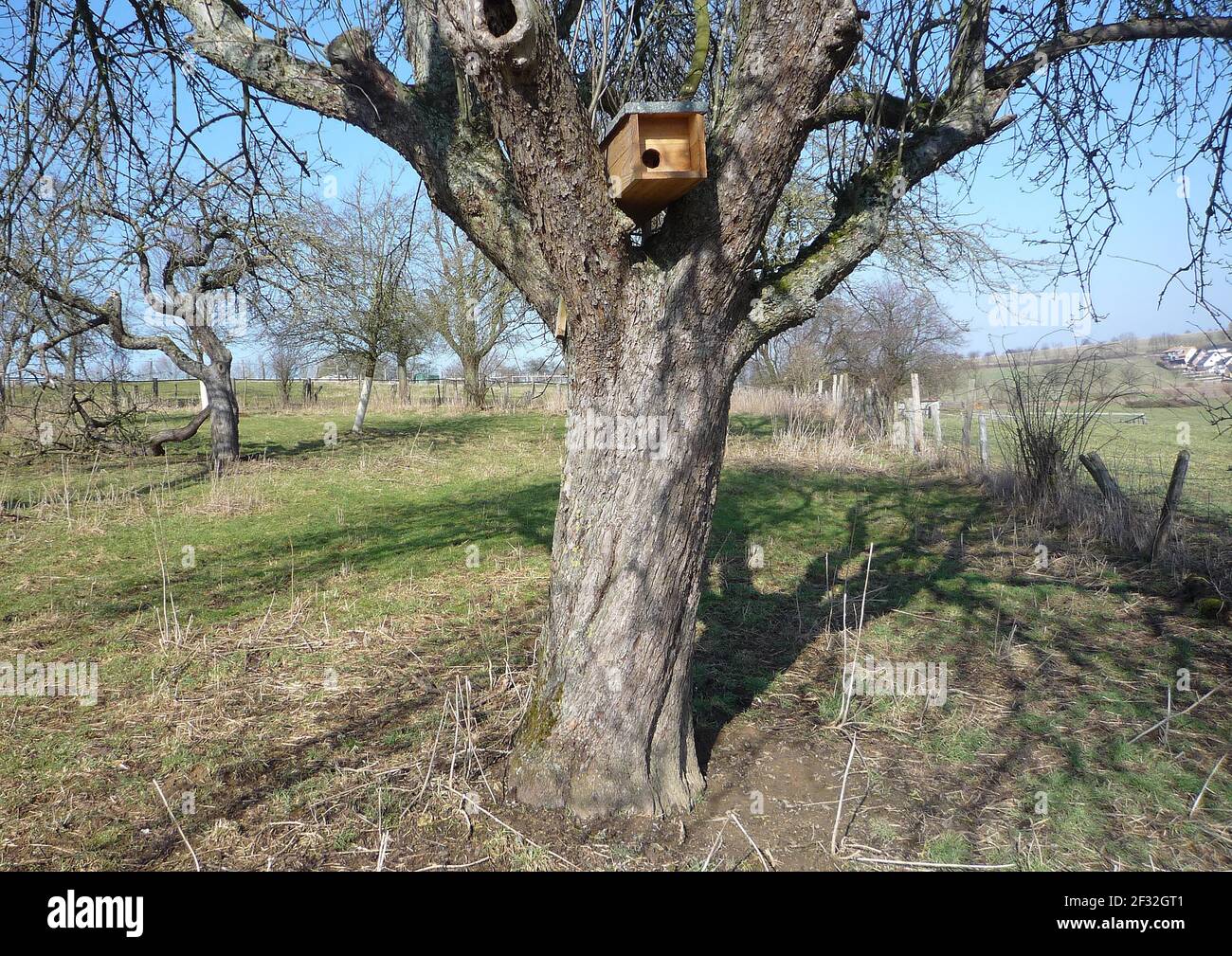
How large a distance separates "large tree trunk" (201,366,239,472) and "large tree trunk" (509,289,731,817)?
10589 millimetres

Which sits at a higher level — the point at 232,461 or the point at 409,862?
the point at 232,461

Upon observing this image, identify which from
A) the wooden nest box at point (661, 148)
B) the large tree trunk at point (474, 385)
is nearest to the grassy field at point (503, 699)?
the wooden nest box at point (661, 148)

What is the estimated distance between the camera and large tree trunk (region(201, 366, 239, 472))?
11547 mm

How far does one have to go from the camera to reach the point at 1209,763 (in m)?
3.54

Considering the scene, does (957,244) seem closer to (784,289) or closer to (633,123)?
(784,289)

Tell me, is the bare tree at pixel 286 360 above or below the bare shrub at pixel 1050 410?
above

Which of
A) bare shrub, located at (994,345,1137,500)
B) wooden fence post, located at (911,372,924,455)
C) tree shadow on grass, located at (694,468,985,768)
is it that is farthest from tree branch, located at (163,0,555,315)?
wooden fence post, located at (911,372,924,455)

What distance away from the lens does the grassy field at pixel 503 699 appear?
2.87 metres

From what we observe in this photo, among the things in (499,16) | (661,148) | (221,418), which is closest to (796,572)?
(661,148)

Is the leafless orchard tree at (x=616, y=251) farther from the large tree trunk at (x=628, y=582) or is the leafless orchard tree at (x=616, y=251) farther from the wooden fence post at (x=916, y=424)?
the wooden fence post at (x=916, y=424)

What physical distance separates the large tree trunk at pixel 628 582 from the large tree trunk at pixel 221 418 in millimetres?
10589

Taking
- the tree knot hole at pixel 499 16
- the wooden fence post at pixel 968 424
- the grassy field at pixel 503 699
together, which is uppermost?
the tree knot hole at pixel 499 16
